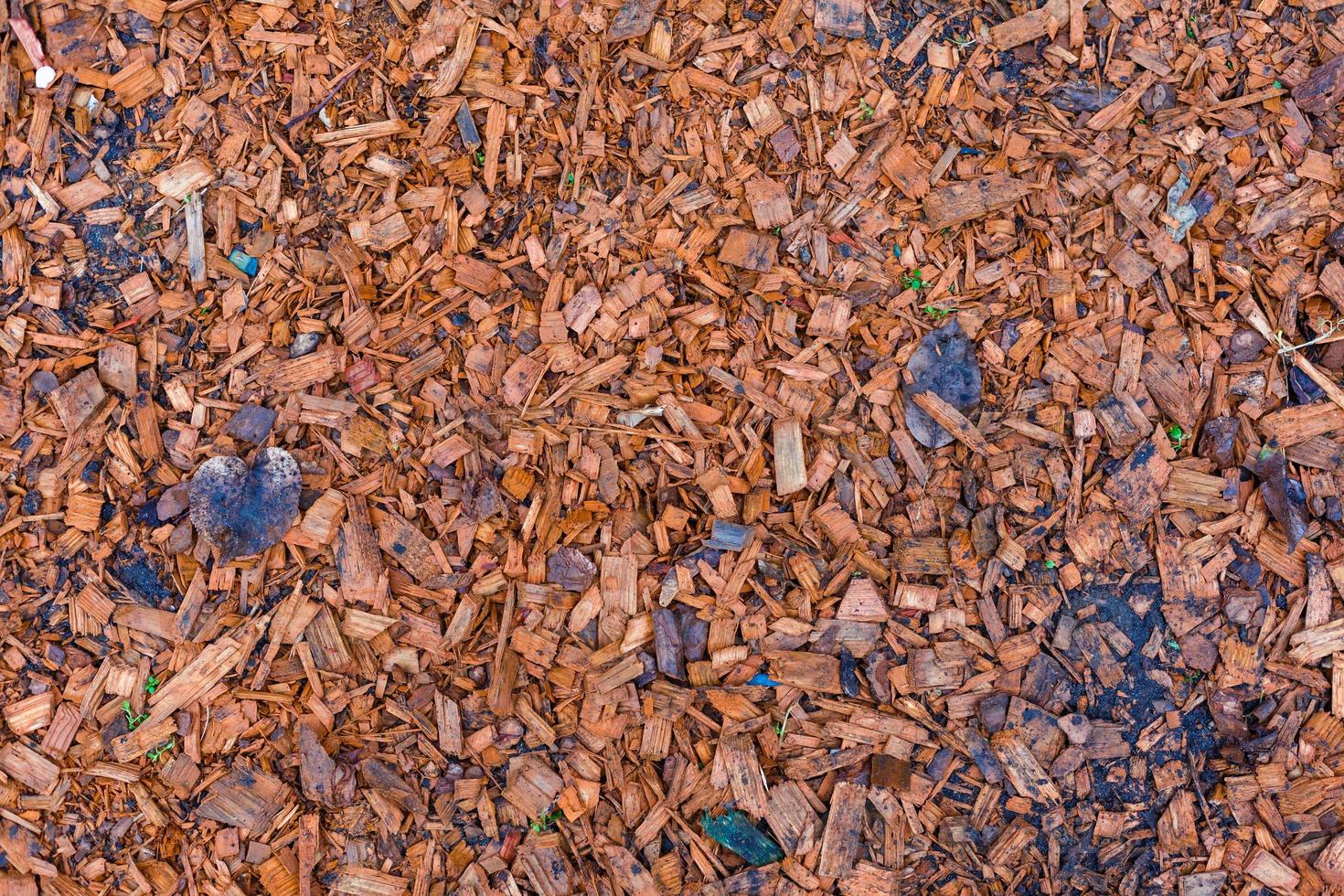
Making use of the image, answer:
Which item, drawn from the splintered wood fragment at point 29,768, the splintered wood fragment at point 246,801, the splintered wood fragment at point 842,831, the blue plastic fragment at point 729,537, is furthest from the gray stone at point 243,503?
the splintered wood fragment at point 842,831

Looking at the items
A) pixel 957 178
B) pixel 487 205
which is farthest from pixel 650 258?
pixel 957 178

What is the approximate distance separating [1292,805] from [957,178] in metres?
2.24

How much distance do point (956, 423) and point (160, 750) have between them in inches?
106

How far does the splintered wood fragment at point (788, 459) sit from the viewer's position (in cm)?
264

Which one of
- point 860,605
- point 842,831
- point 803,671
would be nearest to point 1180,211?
point 860,605

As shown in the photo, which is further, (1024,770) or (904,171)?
(904,171)

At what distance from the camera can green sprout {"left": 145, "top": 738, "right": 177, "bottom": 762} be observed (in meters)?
2.62

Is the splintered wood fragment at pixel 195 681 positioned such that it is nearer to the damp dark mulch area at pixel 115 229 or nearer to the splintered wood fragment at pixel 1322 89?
the damp dark mulch area at pixel 115 229

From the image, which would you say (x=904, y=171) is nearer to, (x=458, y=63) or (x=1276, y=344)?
(x=1276, y=344)

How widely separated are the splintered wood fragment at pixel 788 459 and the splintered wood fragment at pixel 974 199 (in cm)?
84

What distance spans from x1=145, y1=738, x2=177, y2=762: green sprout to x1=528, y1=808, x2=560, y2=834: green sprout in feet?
3.77

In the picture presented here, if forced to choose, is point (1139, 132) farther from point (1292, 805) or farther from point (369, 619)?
point (369, 619)

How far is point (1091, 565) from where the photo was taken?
104 inches

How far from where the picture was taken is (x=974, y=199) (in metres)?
2.70
